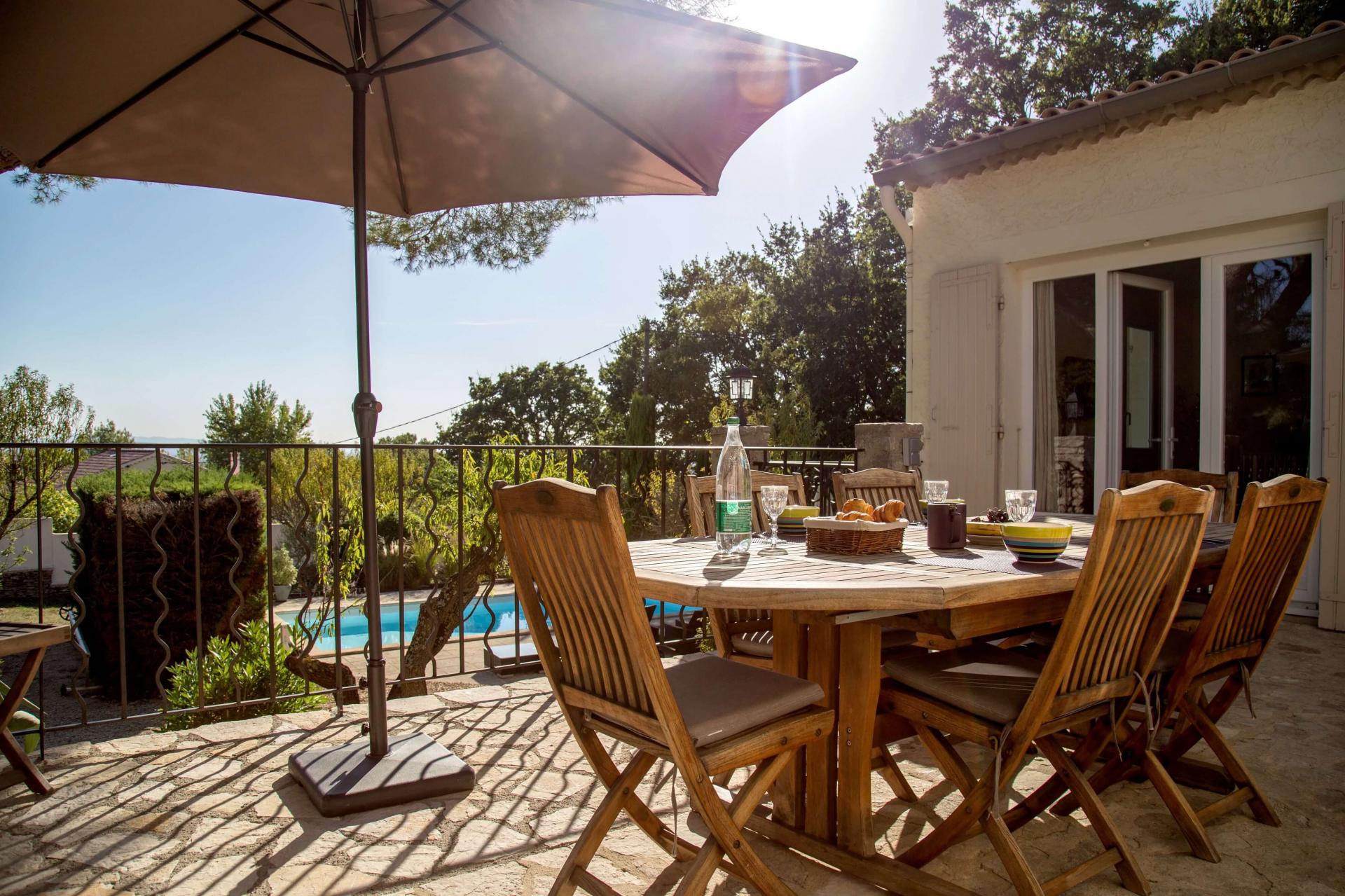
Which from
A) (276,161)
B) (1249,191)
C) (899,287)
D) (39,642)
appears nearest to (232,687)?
(39,642)

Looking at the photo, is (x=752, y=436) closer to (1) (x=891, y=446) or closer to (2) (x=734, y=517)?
(1) (x=891, y=446)

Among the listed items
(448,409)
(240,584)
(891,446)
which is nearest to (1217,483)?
(891,446)

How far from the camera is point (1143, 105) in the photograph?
185 inches

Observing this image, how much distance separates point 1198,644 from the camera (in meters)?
2.03

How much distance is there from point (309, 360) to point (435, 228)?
83.7 ft

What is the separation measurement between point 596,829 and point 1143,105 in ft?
16.1

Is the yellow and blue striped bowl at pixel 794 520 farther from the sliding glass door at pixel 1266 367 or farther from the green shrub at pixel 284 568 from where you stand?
the green shrub at pixel 284 568

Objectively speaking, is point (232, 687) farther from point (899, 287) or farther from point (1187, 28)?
point (1187, 28)

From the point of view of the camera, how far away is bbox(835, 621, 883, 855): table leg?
6.24 feet

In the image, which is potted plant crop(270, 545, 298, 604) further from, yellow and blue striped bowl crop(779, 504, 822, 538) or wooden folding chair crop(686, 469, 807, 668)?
yellow and blue striped bowl crop(779, 504, 822, 538)

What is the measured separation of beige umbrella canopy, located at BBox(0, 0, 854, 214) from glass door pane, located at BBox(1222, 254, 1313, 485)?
3.68m

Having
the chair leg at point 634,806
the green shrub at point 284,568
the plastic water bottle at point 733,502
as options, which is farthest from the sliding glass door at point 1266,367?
the green shrub at point 284,568

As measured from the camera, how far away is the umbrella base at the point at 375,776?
223cm

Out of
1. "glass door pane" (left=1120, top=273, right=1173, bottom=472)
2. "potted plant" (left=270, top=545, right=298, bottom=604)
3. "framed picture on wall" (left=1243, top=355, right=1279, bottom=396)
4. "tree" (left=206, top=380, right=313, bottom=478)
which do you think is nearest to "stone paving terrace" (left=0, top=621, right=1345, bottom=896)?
"framed picture on wall" (left=1243, top=355, right=1279, bottom=396)
